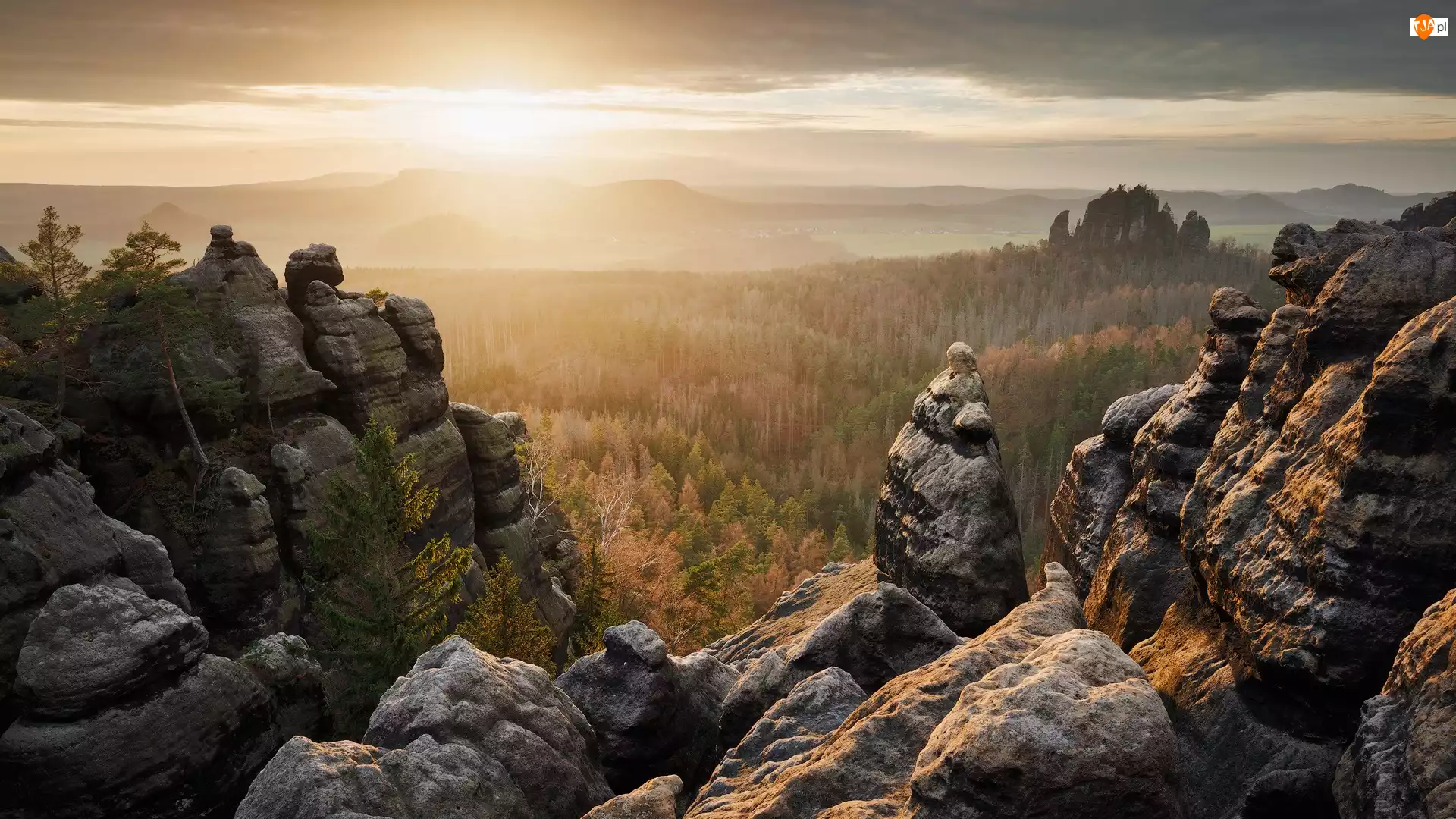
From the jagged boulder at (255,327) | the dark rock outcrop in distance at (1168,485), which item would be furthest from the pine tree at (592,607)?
the dark rock outcrop in distance at (1168,485)

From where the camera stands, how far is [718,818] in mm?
14414

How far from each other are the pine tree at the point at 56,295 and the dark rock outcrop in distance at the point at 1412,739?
35.6m

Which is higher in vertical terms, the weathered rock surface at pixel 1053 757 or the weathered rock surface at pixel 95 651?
the weathered rock surface at pixel 1053 757

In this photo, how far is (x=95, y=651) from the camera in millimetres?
20844

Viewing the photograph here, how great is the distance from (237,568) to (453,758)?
17558 millimetres

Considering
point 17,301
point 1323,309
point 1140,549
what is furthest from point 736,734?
point 17,301

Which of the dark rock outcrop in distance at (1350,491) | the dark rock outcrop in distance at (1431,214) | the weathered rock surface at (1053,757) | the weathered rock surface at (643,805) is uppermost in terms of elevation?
the dark rock outcrop in distance at (1431,214)

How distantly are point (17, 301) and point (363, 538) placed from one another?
17.4m

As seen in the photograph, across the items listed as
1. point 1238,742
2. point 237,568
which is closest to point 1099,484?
point 1238,742

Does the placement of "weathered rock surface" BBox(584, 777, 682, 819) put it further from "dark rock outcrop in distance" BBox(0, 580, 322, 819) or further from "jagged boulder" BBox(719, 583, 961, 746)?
"dark rock outcrop in distance" BBox(0, 580, 322, 819)

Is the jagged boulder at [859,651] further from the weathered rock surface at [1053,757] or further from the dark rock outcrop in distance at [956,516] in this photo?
the weathered rock surface at [1053,757]

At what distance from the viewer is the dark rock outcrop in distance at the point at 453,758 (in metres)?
14.9

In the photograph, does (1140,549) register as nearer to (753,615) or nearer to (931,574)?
(931,574)

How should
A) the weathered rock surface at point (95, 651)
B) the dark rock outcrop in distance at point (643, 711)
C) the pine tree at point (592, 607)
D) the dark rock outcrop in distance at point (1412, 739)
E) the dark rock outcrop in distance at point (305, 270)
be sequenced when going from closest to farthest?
1. the dark rock outcrop in distance at point (1412, 739)
2. the weathered rock surface at point (95, 651)
3. the dark rock outcrop in distance at point (643, 711)
4. the dark rock outcrop in distance at point (305, 270)
5. the pine tree at point (592, 607)
